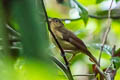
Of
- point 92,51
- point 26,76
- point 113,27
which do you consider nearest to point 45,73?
point 26,76

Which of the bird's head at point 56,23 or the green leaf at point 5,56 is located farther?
the bird's head at point 56,23

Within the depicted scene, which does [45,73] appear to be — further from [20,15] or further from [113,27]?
[113,27]

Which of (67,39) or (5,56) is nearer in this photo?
(5,56)

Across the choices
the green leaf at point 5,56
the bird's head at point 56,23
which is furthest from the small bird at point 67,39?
the green leaf at point 5,56

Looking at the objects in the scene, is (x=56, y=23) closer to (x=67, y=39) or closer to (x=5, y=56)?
(x=67, y=39)

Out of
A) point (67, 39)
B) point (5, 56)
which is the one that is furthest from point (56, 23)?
point (5, 56)

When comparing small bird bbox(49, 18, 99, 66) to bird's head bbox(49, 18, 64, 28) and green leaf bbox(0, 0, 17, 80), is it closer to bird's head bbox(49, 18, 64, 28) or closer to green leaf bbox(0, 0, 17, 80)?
bird's head bbox(49, 18, 64, 28)

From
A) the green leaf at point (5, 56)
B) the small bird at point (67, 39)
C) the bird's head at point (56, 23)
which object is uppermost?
the green leaf at point (5, 56)

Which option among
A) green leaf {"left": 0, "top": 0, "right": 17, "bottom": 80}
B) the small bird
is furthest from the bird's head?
green leaf {"left": 0, "top": 0, "right": 17, "bottom": 80}

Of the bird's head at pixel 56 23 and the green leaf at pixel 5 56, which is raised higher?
the green leaf at pixel 5 56

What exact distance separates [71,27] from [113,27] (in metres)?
0.54

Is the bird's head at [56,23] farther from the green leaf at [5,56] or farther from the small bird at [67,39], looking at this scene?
the green leaf at [5,56]

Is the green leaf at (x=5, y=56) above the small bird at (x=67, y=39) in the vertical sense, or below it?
above

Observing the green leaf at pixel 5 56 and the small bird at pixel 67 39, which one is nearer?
the green leaf at pixel 5 56
